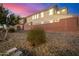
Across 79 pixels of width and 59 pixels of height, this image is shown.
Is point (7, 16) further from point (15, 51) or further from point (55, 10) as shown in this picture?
point (55, 10)

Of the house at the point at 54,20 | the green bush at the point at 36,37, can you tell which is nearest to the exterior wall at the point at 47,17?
the house at the point at 54,20

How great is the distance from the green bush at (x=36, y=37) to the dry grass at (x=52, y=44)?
1.5 inches

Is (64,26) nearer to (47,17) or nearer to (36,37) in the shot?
(47,17)

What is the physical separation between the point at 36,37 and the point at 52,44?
171mm

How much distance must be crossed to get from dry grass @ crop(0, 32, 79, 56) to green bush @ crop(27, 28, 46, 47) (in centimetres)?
4

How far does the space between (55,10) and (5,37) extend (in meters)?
0.57

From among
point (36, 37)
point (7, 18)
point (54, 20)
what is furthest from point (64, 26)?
point (7, 18)

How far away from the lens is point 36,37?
1.36m

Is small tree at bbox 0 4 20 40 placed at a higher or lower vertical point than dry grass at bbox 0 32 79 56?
higher

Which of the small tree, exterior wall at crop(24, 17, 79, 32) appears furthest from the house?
the small tree

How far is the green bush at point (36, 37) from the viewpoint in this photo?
136 centimetres

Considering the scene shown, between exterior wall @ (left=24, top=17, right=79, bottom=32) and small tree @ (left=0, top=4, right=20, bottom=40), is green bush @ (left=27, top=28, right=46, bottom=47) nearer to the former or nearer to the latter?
exterior wall @ (left=24, top=17, right=79, bottom=32)

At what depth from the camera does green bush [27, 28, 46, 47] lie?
1.36m

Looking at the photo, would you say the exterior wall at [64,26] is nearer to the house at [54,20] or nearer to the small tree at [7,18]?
the house at [54,20]
